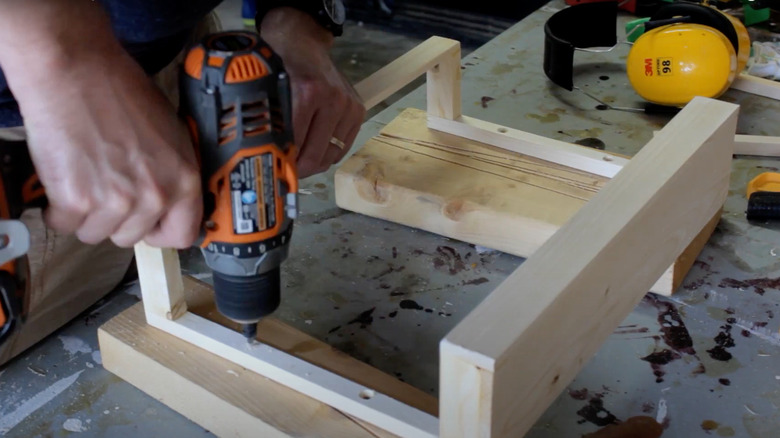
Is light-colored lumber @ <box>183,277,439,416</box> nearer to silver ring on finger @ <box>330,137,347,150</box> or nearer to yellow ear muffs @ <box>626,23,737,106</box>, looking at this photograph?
silver ring on finger @ <box>330,137,347,150</box>

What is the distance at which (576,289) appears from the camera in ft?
2.71

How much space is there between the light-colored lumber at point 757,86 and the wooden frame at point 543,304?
67 centimetres

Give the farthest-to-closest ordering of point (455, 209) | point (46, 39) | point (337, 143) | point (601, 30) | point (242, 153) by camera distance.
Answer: point (601, 30)
point (455, 209)
point (337, 143)
point (242, 153)
point (46, 39)

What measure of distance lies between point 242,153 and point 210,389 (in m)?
0.35

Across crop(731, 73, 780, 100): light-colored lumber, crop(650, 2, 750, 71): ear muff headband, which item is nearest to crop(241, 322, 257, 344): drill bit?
crop(650, 2, 750, 71): ear muff headband

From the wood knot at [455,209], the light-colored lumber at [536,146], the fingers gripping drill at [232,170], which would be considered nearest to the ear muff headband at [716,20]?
the light-colored lumber at [536,146]

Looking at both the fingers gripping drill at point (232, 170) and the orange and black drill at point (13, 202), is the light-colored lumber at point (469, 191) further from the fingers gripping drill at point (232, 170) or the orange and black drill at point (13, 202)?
the orange and black drill at point (13, 202)

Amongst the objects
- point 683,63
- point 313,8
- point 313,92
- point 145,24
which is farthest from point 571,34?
point 145,24

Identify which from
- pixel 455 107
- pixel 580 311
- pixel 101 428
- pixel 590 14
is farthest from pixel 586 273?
pixel 590 14

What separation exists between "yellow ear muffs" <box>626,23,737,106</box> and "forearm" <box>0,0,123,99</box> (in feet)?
4.13

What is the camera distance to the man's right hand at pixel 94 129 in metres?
0.72

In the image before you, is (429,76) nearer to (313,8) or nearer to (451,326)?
(313,8)

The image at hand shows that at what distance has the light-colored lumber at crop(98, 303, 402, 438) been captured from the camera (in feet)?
3.16

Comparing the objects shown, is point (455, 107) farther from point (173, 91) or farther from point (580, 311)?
point (580, 311)
